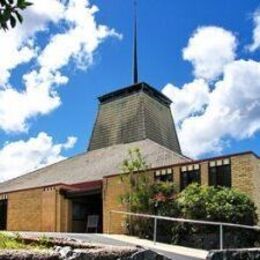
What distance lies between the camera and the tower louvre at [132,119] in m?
37.3

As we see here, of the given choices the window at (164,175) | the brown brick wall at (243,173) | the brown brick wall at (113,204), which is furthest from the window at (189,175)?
the brown brick wall at (113,204)

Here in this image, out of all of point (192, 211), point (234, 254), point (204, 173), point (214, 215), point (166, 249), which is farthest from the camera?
point (204, 173)

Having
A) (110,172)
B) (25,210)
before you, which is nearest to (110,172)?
(110,172)

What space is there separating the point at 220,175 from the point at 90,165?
11611 millimetres

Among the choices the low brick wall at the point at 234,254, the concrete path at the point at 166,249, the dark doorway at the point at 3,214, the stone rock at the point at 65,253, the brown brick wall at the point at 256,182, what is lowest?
the concrete path at the point at 166,249

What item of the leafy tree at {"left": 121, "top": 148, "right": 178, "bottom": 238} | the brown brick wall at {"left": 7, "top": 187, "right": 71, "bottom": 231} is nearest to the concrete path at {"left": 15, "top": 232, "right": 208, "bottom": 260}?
the leafy tree at {"left": 121, "top": 148, "right": 178, "bottom": 238}

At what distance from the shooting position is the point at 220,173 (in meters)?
22.2

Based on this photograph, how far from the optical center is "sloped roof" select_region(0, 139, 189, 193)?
2866cm

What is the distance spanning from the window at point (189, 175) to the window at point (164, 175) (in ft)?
1.74

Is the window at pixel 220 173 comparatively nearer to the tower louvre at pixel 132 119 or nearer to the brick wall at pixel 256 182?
the brick wall at pixel 256 182

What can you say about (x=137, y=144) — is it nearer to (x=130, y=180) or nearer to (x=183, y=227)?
(x=130, y=180)

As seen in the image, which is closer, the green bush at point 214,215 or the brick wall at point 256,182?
the green bush at point 214,215

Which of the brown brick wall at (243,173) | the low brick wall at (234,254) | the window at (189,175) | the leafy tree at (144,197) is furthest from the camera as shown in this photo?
the window at (189,175)

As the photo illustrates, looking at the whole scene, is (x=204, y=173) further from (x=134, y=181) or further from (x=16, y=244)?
(x=16, y=244)
